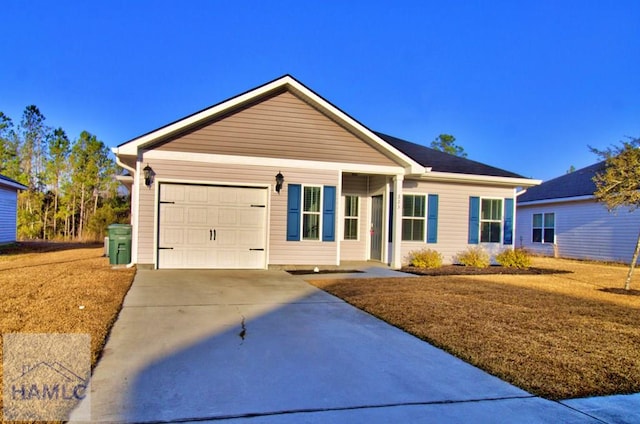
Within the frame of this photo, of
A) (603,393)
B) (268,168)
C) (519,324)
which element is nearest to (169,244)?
(268,168)

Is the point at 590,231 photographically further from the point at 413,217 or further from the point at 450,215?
the point at 413,217

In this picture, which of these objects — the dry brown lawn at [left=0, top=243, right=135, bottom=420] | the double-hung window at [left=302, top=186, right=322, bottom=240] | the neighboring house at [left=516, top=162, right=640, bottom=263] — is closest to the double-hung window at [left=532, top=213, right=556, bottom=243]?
the neighboring house at [left=516, top=162, right=640, bottom=263]

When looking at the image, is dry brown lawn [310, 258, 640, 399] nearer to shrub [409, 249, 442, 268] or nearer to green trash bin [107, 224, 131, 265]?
shrub [409, 249, 442, 268]

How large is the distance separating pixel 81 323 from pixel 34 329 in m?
0.50

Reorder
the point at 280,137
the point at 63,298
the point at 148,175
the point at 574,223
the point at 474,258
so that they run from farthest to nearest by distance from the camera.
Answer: the point at 574,223
the point at 474,258
the point at 280,137
the point at 148,175
the point at 63,298

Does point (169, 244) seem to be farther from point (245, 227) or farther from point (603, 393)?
point (603, 393)

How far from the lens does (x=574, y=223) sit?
19.9 meters

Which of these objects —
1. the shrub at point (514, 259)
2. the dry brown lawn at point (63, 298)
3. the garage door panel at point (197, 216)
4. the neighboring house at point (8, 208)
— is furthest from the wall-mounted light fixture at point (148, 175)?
the neighboring house at point (8, 208)

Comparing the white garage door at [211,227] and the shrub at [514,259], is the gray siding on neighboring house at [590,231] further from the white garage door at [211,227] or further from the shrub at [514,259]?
the white garage door at [211,227]

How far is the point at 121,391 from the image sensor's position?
3.60m

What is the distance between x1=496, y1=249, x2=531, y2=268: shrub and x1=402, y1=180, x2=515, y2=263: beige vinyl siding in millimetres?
777

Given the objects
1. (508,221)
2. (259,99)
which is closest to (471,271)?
(508,221)
